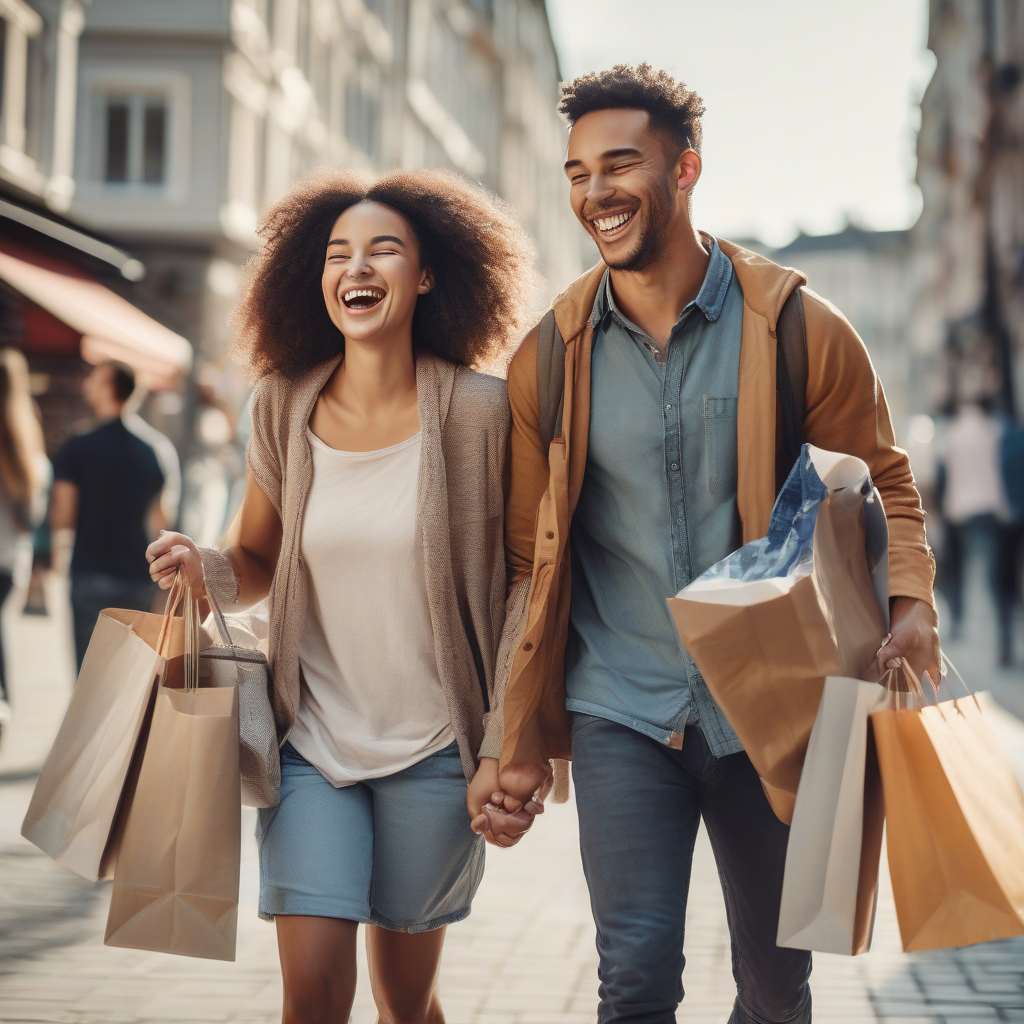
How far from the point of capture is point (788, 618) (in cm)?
244

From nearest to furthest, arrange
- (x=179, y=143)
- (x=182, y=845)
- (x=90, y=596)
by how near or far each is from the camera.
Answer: (x=182, y=845) → (x=90, y=596) → (x=179, y=143)

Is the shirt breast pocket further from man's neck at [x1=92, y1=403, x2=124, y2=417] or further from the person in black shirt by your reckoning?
man's neck at [x1=92, y1=403, x2=124, y2=417]

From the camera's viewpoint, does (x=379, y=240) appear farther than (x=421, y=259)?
No

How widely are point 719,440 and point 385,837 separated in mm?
1181

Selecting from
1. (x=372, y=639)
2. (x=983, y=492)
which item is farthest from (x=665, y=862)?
(x=983, y=492)

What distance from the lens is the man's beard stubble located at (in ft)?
9.59

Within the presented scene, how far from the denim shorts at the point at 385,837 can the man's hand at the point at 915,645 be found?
3.41 ft

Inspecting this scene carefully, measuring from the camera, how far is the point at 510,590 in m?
3.24

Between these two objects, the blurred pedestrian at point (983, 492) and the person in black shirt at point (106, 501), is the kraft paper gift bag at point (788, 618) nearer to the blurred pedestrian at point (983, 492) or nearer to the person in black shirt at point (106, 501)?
the person in black shirt at point (106, 501)

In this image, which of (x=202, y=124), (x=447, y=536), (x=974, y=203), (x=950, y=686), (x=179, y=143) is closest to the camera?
(x=950, y=686)

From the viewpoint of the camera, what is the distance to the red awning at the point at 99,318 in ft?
43.9

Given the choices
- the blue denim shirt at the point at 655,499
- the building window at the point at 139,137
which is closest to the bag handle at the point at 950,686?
the blue denim shirt at the point at 655,499

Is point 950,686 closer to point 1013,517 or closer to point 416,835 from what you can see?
point 416,835

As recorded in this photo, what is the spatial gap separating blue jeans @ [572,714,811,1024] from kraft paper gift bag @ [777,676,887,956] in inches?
16.1
